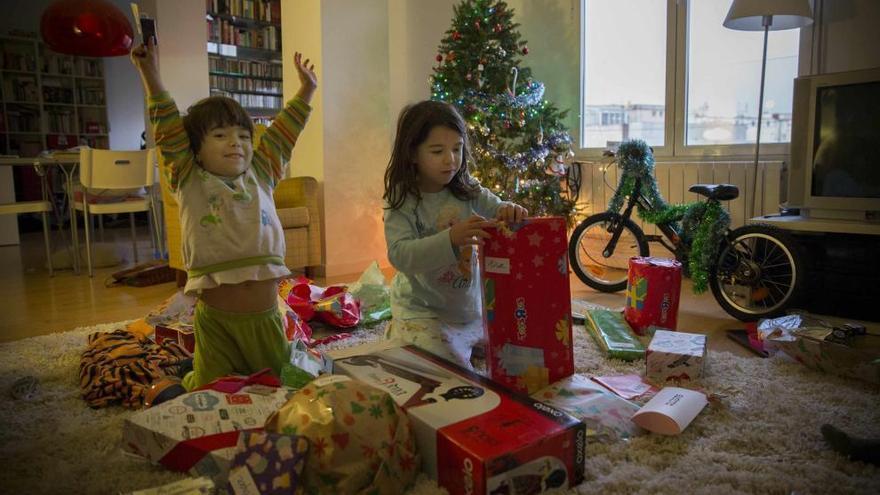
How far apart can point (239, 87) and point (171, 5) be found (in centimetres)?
127

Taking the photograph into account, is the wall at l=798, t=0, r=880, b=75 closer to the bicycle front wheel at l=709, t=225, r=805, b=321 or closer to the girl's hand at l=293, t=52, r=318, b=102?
the bicycle front wheel at l=709, t=225, r=805, b=321

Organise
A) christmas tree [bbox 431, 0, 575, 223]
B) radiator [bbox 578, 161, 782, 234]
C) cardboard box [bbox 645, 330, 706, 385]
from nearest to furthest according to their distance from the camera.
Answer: cardboard box [bbox 645, 330, 706, 385]
radiator [bbox 578, 161, 782, 234]
christmas tree [bbox 431, 0, 575, 223]

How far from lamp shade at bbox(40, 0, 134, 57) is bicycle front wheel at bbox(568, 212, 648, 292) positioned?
361cm

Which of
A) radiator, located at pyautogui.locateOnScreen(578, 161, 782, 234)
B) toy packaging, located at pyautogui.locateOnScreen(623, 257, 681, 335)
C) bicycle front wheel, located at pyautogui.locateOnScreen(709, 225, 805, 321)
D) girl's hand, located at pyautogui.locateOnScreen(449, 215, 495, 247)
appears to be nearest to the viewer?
girl's hand, located at pyautogui.locateOnScreen(449, 215, 495, 247)

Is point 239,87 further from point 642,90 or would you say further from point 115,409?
point 115,409

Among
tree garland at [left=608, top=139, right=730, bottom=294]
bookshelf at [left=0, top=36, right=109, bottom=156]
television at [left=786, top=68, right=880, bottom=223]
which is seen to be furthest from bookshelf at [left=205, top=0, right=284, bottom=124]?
television at [left=786, top=68, right=880, bottom=223]

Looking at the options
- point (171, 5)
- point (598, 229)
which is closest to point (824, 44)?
point (598, 229)

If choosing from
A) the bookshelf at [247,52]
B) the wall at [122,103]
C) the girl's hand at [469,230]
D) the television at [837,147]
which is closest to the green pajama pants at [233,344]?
the girl's hand at [469,230]

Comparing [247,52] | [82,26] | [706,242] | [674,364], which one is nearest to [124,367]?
[674,364]

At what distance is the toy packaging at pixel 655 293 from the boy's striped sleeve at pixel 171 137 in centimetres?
155

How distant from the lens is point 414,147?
5.37 ft

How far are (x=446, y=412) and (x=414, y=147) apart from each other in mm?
757

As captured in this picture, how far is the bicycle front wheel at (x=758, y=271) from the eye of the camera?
7.88ft

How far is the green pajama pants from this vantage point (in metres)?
1.50
